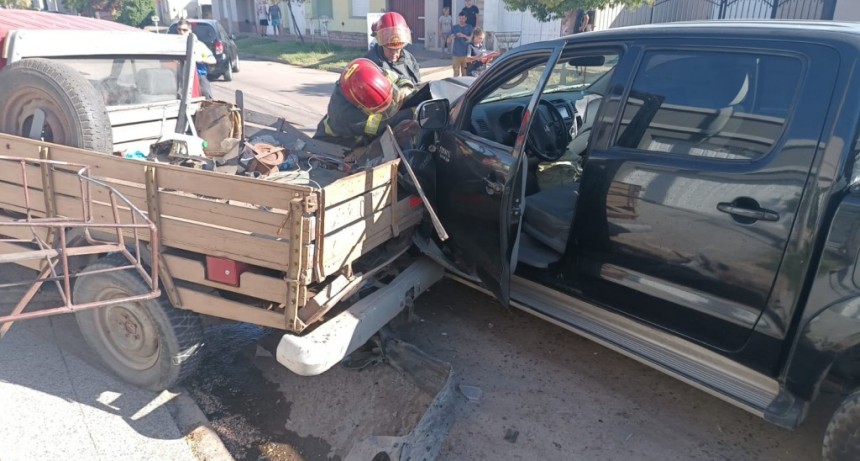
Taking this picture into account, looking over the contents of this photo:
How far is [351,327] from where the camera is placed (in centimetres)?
310

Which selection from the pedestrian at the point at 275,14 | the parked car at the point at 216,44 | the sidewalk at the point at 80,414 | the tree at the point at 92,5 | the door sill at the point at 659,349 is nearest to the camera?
the door sill at the point at 659,349

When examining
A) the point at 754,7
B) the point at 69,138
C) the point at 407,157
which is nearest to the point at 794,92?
the point at 407,157

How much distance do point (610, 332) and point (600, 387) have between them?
1.68ft

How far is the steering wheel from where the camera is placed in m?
4.08

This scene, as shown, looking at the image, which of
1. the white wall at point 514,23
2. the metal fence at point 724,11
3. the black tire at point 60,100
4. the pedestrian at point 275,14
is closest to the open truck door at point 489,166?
the black tire at point 60,100

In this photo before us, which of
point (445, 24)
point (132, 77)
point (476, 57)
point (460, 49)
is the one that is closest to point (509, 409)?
point (132, 77)

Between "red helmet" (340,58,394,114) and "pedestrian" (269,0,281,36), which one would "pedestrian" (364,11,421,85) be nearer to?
"red helmet" (340,58,394,114)

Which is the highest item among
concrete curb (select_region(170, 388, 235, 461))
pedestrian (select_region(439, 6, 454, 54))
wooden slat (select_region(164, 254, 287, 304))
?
pedestrian (select_region(439, 6, 454, 54))

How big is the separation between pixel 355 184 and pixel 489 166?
80 centimetres

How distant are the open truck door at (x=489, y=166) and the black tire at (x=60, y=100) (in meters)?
2.07

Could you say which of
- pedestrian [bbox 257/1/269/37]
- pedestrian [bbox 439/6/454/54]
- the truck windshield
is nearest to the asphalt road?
the truck windshield

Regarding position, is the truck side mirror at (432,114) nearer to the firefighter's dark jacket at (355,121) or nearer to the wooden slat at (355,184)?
the wooden slat at (355,184)

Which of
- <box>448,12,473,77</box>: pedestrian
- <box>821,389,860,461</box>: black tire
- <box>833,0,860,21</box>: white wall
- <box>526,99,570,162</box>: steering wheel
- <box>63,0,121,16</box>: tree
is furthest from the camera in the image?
<box>63,0,121,16</box>: tree

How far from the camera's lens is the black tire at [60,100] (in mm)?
3760
